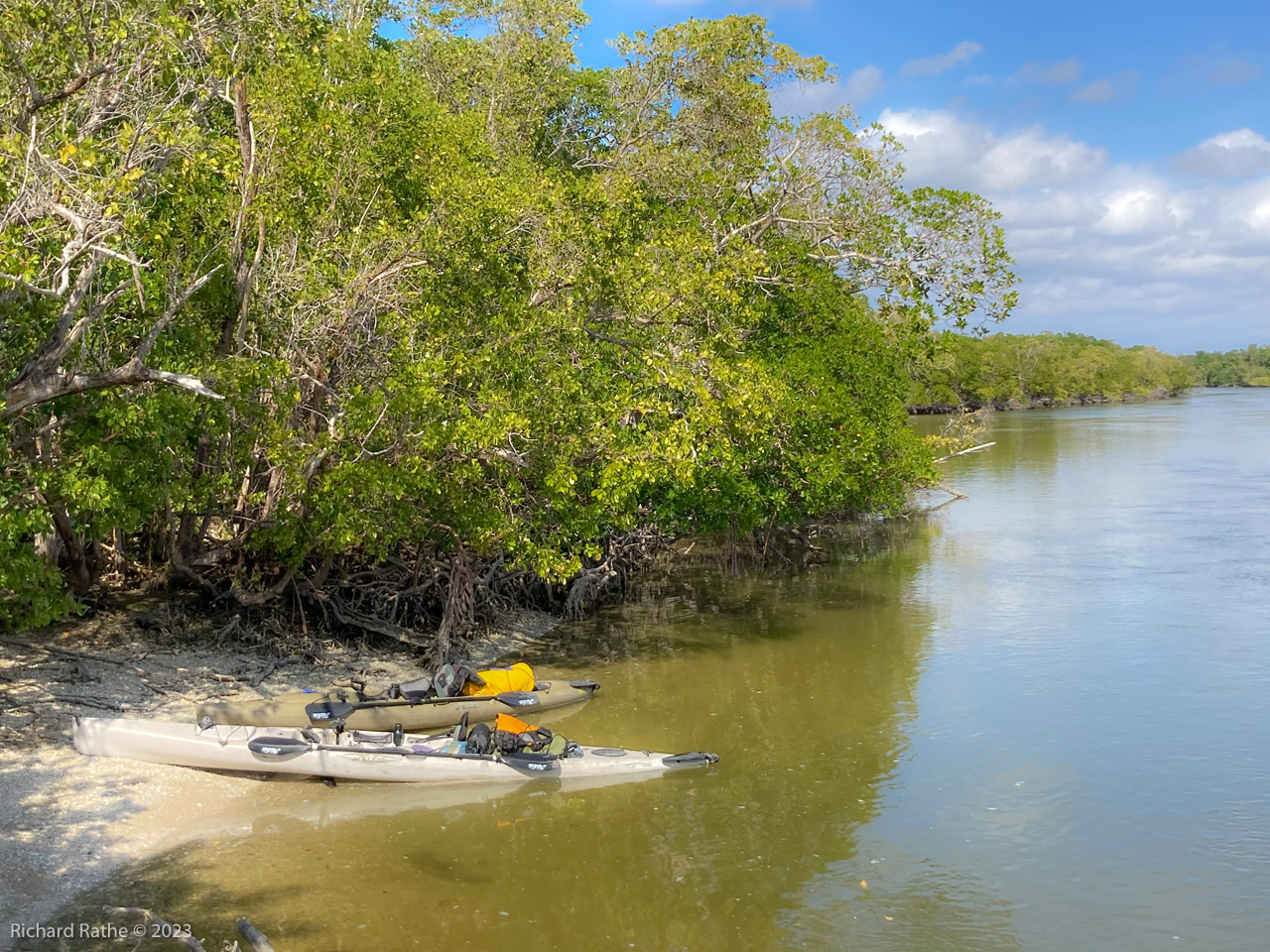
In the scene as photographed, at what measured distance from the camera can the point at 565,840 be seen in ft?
33.6

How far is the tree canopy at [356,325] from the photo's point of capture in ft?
32.5

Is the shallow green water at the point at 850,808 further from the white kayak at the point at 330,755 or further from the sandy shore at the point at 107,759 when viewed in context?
the sandy shore at the point at 107,759

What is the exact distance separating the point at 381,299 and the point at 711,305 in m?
4.74

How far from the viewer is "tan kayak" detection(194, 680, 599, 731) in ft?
38.1

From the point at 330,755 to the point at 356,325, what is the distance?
4.80 m

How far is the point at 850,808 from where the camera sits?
11047 mm

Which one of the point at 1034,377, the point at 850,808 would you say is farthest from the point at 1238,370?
the point at 850,808

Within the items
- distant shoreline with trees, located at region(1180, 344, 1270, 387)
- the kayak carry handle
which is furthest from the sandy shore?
distant shoreline with trees, located at region(1180, 344, 1270, 387)

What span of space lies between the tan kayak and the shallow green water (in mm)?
796

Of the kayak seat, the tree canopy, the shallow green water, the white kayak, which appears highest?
the tree canopy

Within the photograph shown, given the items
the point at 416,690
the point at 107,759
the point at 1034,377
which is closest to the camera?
the point at 107,759

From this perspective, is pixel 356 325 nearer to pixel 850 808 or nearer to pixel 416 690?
pixel 416 690

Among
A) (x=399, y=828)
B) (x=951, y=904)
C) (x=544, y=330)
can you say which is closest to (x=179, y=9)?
(x=544, y=330)

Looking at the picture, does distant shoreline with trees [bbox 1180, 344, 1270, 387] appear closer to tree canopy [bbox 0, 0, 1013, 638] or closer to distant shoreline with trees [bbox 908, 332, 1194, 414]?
distant shoreline with trees [bbox 908, 332, 1194, 414]
